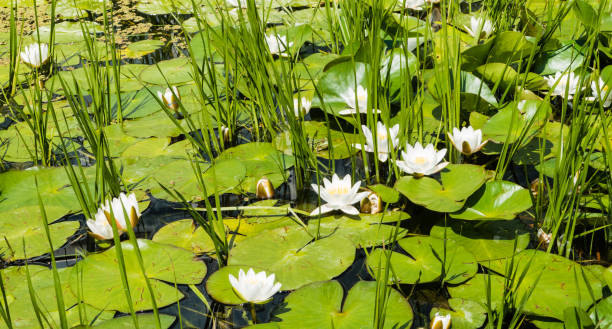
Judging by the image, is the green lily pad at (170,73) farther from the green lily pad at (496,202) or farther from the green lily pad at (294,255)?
the green lily pad at (496,202)

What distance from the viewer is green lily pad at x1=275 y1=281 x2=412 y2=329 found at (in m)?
1.16

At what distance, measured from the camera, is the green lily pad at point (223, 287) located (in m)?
1.24

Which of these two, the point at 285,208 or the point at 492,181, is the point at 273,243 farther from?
the point at 492,181

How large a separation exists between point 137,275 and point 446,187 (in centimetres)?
98

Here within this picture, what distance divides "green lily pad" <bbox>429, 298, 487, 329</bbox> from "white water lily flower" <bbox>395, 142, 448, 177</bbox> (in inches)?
18.1

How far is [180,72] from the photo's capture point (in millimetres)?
2600

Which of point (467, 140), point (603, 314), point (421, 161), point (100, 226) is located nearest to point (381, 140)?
point (421, 161)

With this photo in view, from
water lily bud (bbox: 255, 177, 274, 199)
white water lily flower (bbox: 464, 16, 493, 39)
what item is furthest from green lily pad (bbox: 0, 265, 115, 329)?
white water lily flower (bbox: 464, 16, 493, 39)

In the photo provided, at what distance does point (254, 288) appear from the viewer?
1.15 meters

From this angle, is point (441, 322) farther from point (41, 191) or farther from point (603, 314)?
point (41, 191)

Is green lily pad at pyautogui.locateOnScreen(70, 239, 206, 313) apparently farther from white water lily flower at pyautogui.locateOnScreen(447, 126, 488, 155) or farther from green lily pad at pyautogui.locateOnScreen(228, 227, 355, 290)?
white water lily flower at pyautogui.locateOnScreen(447, 126, 488, 155)

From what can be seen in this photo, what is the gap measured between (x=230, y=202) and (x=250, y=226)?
184 millimetres

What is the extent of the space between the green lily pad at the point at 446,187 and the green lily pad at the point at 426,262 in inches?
4.5

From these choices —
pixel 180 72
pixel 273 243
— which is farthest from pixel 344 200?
pixel 180 72
